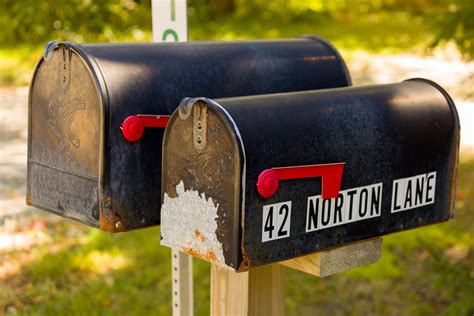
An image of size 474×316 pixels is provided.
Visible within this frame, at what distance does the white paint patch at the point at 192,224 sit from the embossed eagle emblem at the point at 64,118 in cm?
30

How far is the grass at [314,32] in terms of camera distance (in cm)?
702

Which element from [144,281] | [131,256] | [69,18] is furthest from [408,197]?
[69,18]

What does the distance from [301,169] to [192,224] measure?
0.82ft

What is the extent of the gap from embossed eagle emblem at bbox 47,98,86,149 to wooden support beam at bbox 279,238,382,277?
1.84 feet

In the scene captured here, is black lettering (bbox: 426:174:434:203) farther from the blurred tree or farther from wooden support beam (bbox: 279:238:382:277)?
the blurred tree

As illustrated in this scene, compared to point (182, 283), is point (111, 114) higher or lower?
higher

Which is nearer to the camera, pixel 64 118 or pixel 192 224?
pixel 192 224

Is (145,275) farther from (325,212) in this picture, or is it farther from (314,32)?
(314,32)

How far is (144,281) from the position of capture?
4199 mm

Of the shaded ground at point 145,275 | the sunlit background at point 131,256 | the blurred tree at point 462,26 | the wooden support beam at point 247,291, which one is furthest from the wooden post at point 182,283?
the blurred tree at point 462,26

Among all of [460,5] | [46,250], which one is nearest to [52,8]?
[46,250]

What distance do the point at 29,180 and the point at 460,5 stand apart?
2324mm

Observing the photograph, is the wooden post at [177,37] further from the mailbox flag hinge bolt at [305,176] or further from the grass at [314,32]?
the grass at [314,32]

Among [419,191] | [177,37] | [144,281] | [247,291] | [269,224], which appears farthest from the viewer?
[144,281]
